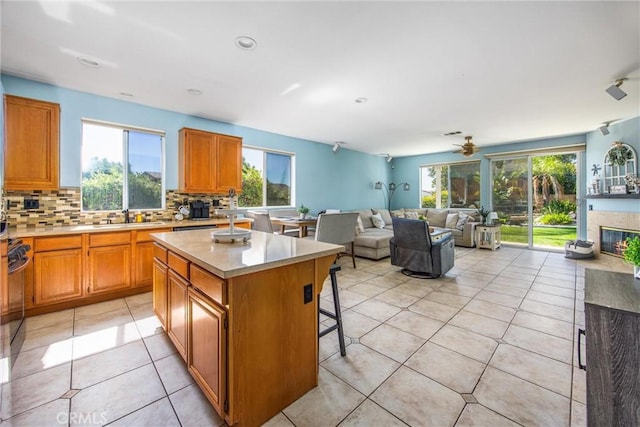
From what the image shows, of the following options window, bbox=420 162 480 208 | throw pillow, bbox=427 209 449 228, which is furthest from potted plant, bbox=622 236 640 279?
window, bbox=420 162 480 208

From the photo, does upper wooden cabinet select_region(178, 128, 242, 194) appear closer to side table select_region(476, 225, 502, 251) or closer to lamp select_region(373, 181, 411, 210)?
lamp select_region(373, 181, 411, 210)

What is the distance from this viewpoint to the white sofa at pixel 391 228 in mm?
5104

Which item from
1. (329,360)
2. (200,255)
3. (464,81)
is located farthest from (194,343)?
(464,81)

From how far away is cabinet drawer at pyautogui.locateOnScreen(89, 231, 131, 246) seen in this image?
9.61 feet

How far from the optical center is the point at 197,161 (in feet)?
13.1

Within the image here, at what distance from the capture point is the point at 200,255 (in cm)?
154

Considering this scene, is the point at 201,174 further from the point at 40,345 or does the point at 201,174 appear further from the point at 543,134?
the point at 543,134

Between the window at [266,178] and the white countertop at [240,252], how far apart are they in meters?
2.95

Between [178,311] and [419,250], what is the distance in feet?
10.5

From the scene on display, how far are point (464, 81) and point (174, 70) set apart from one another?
3.15 metres

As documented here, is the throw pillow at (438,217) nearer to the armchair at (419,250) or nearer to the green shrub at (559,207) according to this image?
the green shrub at (559,207)

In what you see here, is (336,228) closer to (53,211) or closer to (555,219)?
(53,211)

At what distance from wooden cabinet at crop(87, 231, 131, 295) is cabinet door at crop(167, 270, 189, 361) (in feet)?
5.09

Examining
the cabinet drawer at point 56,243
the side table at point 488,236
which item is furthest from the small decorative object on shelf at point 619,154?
the cabinet drawer at point 56,243
